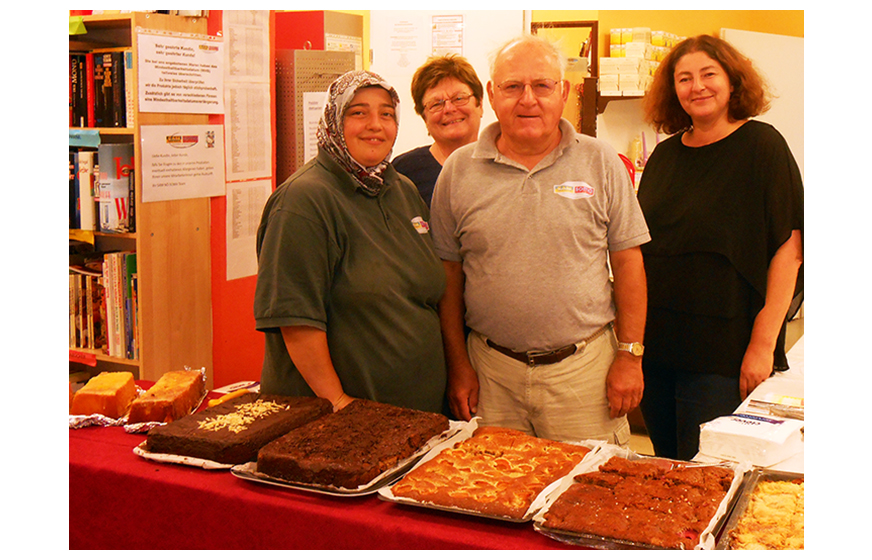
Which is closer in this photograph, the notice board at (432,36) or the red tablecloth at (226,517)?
the red tablecloth at (226,517)

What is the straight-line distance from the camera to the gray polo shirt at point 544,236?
2125 millimetres

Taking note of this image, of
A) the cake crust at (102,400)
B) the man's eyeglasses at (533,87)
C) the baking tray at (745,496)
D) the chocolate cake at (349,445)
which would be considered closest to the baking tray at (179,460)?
the chocolate cake at (349,445)

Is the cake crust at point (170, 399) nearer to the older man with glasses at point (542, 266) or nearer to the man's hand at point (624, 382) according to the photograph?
the older man with glasses at point (542, 266)

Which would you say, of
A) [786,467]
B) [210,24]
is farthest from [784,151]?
[210,24]

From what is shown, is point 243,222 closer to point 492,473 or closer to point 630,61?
point 630,61

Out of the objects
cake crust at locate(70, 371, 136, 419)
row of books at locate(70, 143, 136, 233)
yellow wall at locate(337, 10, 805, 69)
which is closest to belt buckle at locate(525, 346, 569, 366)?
cake crust at locate(70, 371, 136, 419)

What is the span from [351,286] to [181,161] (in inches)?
74.5

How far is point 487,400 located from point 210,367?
1.97 m

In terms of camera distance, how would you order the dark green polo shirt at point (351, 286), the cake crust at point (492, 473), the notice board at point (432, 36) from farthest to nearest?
the notice board at point (432, 36), the dark green polo shirt at point (351, 286), the cake crust at point (492, 473)

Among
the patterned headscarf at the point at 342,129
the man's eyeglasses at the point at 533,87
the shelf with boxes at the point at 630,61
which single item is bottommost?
the patterned headscarf at the point at 342,129

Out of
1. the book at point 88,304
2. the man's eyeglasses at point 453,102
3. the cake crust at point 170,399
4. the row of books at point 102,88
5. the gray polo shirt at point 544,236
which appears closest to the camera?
the cake crust at point 170,399

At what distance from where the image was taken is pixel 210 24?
11.5 feet

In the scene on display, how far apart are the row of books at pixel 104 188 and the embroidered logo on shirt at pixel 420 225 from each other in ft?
5.85

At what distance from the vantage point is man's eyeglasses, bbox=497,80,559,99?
7.02 feet
